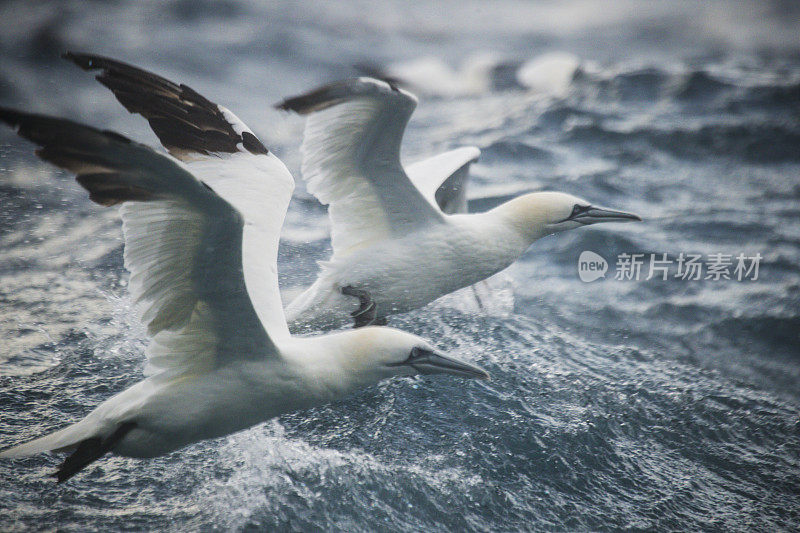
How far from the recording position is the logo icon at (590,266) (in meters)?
9.86

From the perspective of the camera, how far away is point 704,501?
5707 mm

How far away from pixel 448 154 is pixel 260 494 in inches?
204

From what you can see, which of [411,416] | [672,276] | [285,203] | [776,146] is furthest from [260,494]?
[776,146]

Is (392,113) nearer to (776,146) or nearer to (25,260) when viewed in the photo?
(25,260)

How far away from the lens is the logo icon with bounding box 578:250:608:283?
388 inches

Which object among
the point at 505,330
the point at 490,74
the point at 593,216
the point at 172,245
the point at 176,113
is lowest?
the point at 505,330

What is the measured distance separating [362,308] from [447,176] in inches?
80.8

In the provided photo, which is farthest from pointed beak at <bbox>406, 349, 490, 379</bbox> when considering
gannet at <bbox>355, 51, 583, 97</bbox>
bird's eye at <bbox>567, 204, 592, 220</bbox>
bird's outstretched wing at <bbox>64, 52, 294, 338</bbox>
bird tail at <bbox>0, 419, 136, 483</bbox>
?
gannet at <bbox>355, 51, 583, 97</bbox>

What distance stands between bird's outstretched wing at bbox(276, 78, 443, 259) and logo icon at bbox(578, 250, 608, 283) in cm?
332

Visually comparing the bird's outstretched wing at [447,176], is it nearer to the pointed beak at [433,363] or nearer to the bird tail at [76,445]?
the pointed beak at [433,363]

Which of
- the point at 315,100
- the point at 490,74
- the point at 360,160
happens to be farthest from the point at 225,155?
the point at 490,74

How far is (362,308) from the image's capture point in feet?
23.7

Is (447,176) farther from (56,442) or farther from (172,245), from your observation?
(56,442)

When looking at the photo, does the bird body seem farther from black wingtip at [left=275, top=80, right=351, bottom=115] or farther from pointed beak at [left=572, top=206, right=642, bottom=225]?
black wingtip at [left=275, top=80, right=351, bottom=115]
